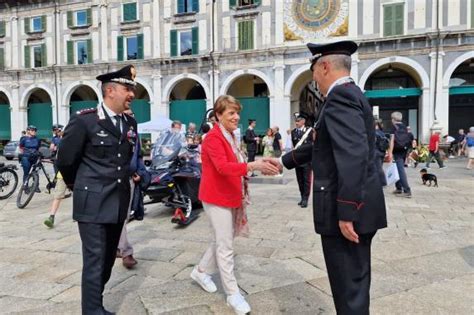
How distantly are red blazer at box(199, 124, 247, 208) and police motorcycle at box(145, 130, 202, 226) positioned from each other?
9.28 ft

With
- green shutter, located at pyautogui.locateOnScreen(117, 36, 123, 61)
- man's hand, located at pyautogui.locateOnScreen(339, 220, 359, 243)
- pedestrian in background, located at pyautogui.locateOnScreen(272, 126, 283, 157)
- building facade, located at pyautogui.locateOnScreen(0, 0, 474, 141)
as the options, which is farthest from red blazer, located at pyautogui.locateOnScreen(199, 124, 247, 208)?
green shutter, located at pyautogui.locateOnScreen(117, 36, 123, 61)

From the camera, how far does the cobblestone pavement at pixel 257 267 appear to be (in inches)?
130

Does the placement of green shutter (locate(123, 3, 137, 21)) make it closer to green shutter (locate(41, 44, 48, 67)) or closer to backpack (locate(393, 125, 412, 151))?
green shutter (locate(41, 44, 48, 67))

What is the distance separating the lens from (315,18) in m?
23.1

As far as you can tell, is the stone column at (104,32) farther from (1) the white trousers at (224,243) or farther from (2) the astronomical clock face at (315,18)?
(1) the white trousers at (224,243)

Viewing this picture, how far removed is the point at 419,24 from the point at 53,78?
25.1 meters

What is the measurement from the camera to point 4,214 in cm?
730

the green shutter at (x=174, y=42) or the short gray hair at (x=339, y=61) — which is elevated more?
the green shutter at (x=174, y=42)

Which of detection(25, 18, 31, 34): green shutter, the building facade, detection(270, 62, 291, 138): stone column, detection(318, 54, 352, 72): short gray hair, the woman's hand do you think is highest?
detection(25, 18, 31, 34): green shutter

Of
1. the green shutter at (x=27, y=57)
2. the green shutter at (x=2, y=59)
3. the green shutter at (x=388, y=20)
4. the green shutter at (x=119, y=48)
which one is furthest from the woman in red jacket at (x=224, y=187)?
the green shutter at (x=2, y=59)

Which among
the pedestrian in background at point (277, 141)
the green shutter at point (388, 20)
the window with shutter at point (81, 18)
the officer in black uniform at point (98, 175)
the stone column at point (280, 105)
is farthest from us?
the window with shutter at point (81, 18)

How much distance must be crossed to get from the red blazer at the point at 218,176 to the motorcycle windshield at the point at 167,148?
3.22 m

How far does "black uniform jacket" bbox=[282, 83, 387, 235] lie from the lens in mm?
2131

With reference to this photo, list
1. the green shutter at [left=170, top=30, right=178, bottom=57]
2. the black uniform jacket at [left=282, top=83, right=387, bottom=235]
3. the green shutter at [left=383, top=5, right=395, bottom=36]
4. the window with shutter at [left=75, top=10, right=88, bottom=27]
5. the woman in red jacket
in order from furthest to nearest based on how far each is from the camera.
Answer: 1. the window with shutter at [left=75, top=10, right=88, bottom=27]
2. the green shutter at [left=170, top=30, right=178, bottom=57]
3. the green shutter at [left=383, top=5, right=395, bottom=36]
4. the woman in red jacket
5. the black uniform jacket at [left=282, top=83, right=387, bottom=235]
